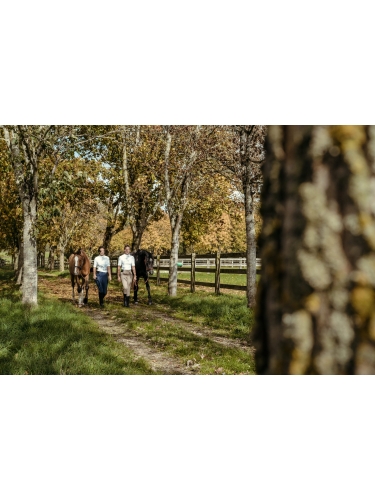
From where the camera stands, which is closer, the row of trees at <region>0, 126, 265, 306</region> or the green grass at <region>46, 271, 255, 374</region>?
the green grass at <region>46, 271, 255, 374</region>

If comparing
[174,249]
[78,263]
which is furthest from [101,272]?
[174,249]

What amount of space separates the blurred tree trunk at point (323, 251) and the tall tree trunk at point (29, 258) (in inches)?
401

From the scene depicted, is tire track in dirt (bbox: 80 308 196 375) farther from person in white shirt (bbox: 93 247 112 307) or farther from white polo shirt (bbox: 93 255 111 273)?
white polo shirt (bbox: 93 255 111 273)

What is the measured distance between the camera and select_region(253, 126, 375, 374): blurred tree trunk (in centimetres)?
137

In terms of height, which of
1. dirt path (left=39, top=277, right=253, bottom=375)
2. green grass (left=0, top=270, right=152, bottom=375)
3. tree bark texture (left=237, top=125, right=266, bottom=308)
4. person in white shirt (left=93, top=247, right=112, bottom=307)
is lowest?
dirt path (left=39, top=277, right=253, bottom=375)

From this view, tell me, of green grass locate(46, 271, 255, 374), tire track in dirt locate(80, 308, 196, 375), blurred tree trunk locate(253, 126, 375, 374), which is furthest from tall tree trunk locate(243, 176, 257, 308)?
blurred tree trunk locate(253, 126, 375, 374)

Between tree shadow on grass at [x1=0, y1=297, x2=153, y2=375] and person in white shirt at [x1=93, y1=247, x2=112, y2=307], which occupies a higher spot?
person in white shirt at [x1=93, y1=247, x2=112, y2=307]

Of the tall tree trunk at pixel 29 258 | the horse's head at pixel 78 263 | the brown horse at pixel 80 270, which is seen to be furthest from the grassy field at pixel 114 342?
the horse's head at pixel 78 263

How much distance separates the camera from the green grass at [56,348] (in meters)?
5.91

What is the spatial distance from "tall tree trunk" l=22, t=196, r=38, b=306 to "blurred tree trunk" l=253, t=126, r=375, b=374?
401 inches

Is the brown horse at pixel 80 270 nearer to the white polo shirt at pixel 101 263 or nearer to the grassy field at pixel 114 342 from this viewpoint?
the white polo shirt at pixel 101 263

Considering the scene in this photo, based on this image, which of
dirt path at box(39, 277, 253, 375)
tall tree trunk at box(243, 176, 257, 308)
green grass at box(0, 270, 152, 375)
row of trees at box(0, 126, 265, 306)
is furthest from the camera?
tall tree trunk at box(243, 176, 257, 308)
